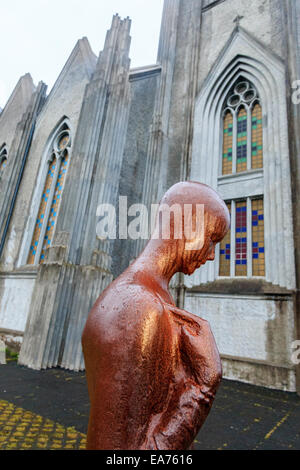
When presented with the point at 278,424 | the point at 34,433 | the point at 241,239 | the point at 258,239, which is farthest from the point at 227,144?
the point at 34,433

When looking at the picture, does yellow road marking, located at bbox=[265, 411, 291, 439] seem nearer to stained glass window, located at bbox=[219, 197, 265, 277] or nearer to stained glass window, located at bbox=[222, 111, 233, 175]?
stained glass window, located at bbox=[219, 197, 265, 277]

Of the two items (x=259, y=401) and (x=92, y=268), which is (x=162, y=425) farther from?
(x=92, y=268)

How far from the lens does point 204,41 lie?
30.1ft

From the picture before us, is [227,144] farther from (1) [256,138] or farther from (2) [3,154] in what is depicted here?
(2) [3,154]

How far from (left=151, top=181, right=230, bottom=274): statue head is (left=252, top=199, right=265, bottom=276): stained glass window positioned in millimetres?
5848

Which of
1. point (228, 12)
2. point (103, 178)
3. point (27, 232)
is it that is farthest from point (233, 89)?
point (27, 232)

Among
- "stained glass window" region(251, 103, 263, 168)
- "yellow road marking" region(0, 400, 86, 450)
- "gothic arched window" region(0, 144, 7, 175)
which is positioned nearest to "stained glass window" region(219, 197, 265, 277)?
"stained glass window" region(251, 103, 263, 168)

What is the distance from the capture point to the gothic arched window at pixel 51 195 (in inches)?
315

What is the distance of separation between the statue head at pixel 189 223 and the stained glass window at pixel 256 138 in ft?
22.7

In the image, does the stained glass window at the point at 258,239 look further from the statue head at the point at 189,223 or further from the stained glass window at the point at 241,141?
the statue head at the point at 189,223

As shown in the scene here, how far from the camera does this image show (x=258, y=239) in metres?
6.61

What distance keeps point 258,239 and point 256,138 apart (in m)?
3.01

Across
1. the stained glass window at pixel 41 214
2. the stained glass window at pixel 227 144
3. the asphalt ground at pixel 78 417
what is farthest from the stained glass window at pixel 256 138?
the stained glass window at pixel 41 214

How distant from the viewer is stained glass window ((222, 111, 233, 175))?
7844 mm
